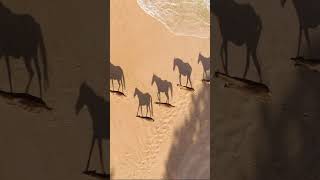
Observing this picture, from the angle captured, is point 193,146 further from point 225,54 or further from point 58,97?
point 58,97

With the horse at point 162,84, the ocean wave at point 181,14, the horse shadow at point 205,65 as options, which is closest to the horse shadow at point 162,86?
the horse at point 162,84

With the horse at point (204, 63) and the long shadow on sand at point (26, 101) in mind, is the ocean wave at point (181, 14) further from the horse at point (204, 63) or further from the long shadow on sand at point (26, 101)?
the long shadow on sand at point (26, 101)

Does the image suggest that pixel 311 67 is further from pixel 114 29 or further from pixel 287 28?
pixel 114 29

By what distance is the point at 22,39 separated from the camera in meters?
1.31

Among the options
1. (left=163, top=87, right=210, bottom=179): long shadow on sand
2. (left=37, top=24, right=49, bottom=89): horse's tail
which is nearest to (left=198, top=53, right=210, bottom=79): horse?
(left=163, top=87, right=210, bottom=179): long shadow on sand

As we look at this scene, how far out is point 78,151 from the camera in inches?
51.6

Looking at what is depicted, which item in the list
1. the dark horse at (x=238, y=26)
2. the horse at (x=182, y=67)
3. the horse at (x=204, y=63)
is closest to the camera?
the dark horse at (x=238, y=26)

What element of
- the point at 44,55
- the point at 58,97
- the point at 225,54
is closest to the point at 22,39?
the point at 44,55

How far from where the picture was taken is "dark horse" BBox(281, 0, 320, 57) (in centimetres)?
132

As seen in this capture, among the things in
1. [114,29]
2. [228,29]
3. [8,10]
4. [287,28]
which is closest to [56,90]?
[8,10]

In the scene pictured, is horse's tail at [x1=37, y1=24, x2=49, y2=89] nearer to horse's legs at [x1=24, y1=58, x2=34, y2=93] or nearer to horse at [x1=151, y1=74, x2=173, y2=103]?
horse's legs at [x1=24, y1=58, x2=34, y2=93]

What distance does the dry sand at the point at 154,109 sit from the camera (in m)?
3.97

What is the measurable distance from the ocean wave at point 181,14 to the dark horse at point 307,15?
286 cm

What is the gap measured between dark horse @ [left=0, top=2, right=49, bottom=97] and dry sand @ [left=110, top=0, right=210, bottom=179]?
263 centimetres
